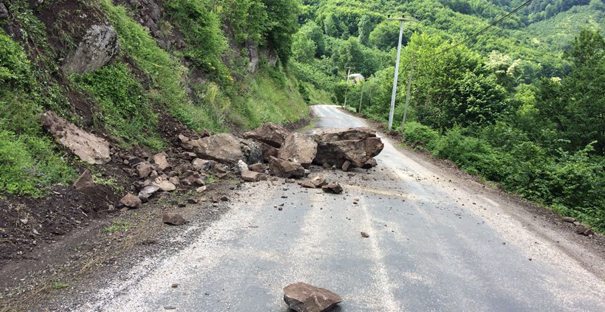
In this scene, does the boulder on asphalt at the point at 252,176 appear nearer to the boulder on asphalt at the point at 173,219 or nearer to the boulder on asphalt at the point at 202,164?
the boulder on asphalt at the point at 202,164

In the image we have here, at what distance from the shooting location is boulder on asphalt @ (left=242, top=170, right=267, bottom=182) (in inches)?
323

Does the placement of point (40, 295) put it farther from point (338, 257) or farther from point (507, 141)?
point (507, 141)

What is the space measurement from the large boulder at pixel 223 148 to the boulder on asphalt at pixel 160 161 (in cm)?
127

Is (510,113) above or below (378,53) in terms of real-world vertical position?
below

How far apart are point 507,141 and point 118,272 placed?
15.7m

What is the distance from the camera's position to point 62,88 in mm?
6359

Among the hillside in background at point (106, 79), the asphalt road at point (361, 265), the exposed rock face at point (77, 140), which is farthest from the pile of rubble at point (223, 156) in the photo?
the asphalt road at point (361, 265)

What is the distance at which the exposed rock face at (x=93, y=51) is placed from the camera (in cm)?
728

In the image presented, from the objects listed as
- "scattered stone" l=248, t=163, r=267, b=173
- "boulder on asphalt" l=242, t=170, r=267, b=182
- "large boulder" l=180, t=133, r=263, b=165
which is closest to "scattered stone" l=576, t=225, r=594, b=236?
"boulder on asphalt" l=242, t=170, r=267, b=182

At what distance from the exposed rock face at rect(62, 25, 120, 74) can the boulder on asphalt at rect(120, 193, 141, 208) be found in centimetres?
349

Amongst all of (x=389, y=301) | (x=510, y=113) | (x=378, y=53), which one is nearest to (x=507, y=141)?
(x=510, y=113)

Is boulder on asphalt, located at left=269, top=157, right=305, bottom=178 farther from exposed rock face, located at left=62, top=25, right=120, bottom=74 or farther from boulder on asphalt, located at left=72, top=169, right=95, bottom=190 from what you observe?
exposed rock face, located at left=62, top=25, right=120, bottom=74

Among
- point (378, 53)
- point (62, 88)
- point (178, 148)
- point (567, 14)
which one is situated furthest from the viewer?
point (567, 14)

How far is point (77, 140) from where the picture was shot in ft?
18.8
